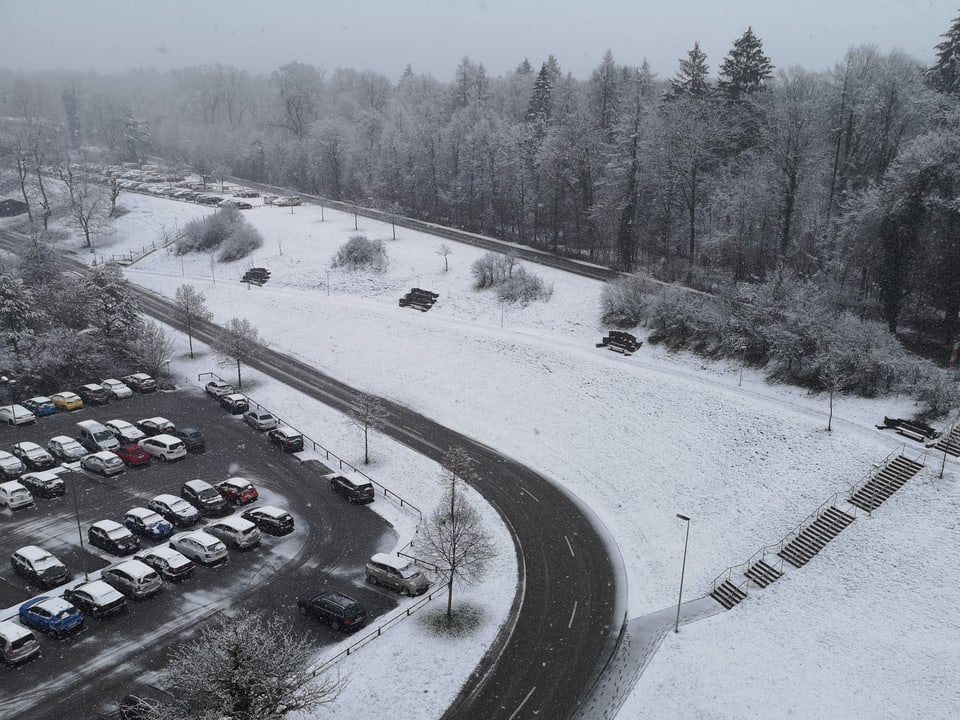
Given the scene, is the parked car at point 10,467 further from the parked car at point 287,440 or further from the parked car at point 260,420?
the parked car at point 287,440

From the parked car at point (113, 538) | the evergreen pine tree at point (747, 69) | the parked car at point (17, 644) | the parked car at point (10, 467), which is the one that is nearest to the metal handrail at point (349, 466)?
the parked car at point (113, 538)

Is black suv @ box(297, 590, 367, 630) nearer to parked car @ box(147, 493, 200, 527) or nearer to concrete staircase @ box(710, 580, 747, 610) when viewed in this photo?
parked car @ box(147, 493, 200, 527)

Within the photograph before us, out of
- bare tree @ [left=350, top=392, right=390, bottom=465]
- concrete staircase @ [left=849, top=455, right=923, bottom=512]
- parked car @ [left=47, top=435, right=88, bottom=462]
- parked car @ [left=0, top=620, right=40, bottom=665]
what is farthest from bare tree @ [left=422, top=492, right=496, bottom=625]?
parked car @ [left=47, top=435, right=88, bottom=462]

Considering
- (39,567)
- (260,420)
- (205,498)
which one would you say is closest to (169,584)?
(39,567)

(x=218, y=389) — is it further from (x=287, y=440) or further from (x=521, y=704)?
(x=521, y=704)

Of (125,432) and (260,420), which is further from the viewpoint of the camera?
(260,420)

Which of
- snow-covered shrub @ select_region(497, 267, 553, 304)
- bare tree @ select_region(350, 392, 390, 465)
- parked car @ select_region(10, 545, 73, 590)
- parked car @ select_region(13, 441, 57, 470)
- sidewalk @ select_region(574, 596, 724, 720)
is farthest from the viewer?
snow-covered shrub @ select_region(497, 267, 553, 304)
